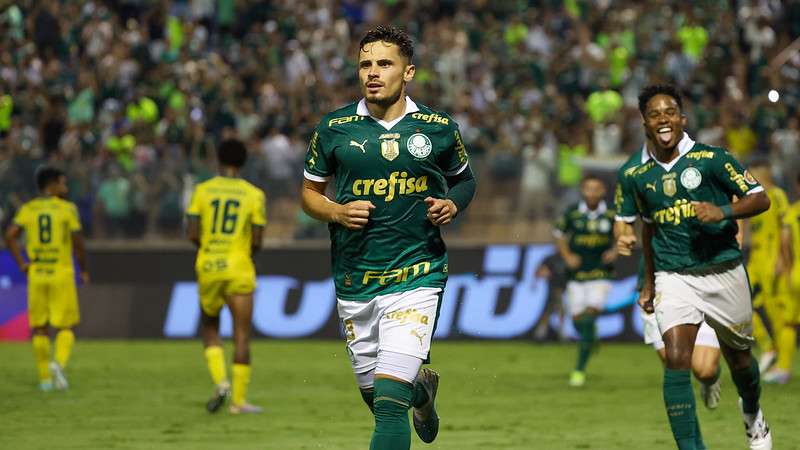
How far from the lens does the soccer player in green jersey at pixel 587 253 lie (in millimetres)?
16078

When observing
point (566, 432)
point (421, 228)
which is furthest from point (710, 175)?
point (566, 432)

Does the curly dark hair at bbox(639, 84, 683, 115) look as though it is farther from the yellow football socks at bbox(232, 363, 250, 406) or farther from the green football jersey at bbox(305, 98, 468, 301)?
the yellow football socks at bbox(232, 363, 250, 406)

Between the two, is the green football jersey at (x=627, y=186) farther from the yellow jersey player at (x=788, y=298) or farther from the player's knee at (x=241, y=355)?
the yellow jersey player at (x=788, y=298)

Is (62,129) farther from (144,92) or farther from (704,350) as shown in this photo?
(704,350)

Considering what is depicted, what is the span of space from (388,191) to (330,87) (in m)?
17.9

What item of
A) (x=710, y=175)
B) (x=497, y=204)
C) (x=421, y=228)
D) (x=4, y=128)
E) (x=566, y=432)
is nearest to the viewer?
(x=421, y=228)

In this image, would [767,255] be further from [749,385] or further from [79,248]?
[79,248]

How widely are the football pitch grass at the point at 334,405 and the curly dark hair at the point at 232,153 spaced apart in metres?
2.36

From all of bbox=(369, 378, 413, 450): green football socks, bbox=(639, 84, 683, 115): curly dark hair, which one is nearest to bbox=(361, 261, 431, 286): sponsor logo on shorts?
bbox=(369, 378, 413, 450): green football socks

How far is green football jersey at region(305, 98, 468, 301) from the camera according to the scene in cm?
753

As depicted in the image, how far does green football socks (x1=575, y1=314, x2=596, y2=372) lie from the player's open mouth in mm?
6856

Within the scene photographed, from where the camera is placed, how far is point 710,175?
29.0 ft

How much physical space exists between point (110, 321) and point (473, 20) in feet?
32.4

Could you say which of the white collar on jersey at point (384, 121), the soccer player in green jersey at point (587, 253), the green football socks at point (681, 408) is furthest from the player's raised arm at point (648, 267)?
the soccer player in green jersey at point (587, 253)
